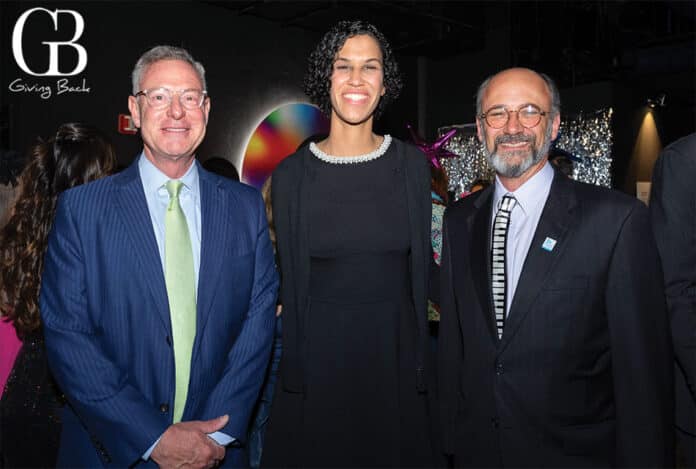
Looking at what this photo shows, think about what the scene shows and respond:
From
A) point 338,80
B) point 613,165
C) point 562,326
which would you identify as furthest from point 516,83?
point 613,165

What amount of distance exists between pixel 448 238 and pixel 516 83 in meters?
0.62

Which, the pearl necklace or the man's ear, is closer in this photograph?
the man's ear

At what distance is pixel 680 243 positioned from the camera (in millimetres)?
2283

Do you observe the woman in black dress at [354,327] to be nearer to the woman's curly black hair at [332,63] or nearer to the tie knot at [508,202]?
the woman's curly black hair at [332,63]

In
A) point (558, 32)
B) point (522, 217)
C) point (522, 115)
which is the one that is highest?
point (558, 32)

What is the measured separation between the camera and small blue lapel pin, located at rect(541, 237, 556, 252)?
6.68 ft

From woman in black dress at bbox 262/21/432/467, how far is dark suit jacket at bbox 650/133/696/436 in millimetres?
888

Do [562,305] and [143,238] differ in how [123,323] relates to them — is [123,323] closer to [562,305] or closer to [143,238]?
[143,238]

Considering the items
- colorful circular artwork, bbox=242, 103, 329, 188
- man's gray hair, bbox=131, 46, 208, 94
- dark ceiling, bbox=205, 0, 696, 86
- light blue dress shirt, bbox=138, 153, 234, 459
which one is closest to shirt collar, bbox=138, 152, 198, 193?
light blue dress shirt, bbox=138, 153, 234, 459

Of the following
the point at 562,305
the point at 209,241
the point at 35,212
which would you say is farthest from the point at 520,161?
the point at 35,212

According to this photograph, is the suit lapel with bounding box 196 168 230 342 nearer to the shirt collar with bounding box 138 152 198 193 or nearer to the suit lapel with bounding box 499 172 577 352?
the shirt collar with bounding box 138 152 198 193

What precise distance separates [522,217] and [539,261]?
224 millimetres

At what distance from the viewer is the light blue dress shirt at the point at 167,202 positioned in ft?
6.98

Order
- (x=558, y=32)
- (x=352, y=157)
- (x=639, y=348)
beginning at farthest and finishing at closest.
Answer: (x=558, y=32) → (x=352, y=157) → (x=639, y=348)
